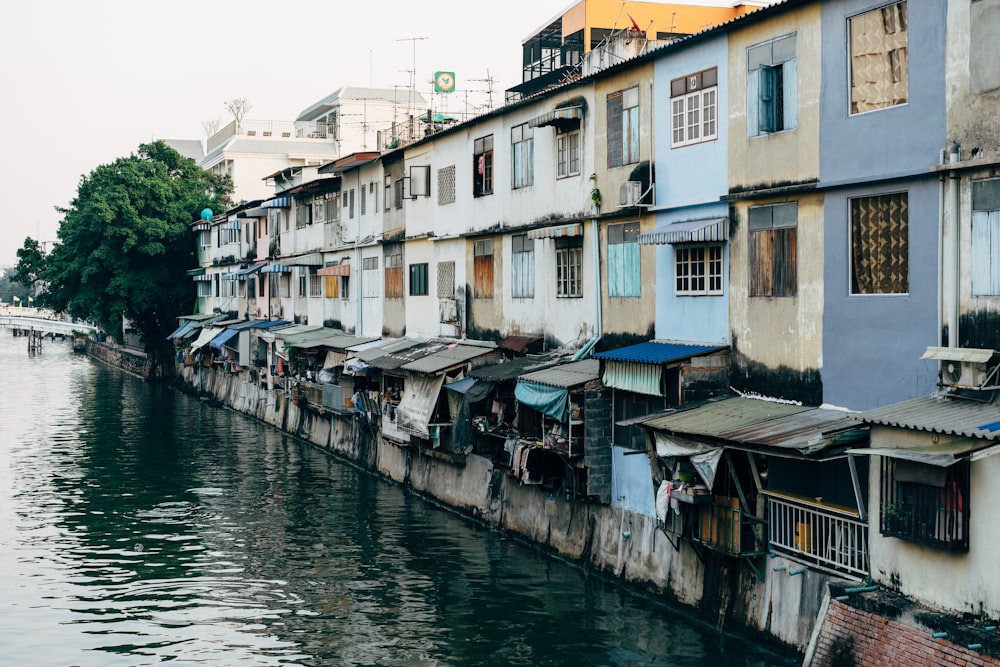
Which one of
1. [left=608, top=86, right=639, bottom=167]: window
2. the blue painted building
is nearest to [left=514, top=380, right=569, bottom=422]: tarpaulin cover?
[left=608, top=86, right=639, bottom=167]: window

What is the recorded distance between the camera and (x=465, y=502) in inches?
1225

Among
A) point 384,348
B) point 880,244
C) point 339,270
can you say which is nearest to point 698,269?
point 880,244

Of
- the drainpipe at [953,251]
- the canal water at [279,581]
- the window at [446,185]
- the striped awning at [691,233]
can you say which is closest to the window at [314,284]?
the canal water at [279,581]

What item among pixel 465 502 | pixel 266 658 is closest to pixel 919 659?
pixel 266 658

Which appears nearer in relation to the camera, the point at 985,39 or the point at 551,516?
the point at 985,39

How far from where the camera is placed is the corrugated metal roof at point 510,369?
27312 mm

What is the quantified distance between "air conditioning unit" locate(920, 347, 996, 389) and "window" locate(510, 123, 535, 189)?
15494 mm

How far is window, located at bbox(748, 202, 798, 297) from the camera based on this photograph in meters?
19.7

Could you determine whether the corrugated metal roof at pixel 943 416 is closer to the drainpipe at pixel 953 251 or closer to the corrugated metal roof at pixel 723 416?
the drainpipe at pixel 953 251

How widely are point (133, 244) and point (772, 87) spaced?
57953 millimetres

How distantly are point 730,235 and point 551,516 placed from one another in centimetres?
882

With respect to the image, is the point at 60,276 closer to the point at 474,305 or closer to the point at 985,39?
the point at 474,305

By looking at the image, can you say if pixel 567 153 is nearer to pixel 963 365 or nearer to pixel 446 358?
pixel 446 358

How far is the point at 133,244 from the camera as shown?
7062 cm
